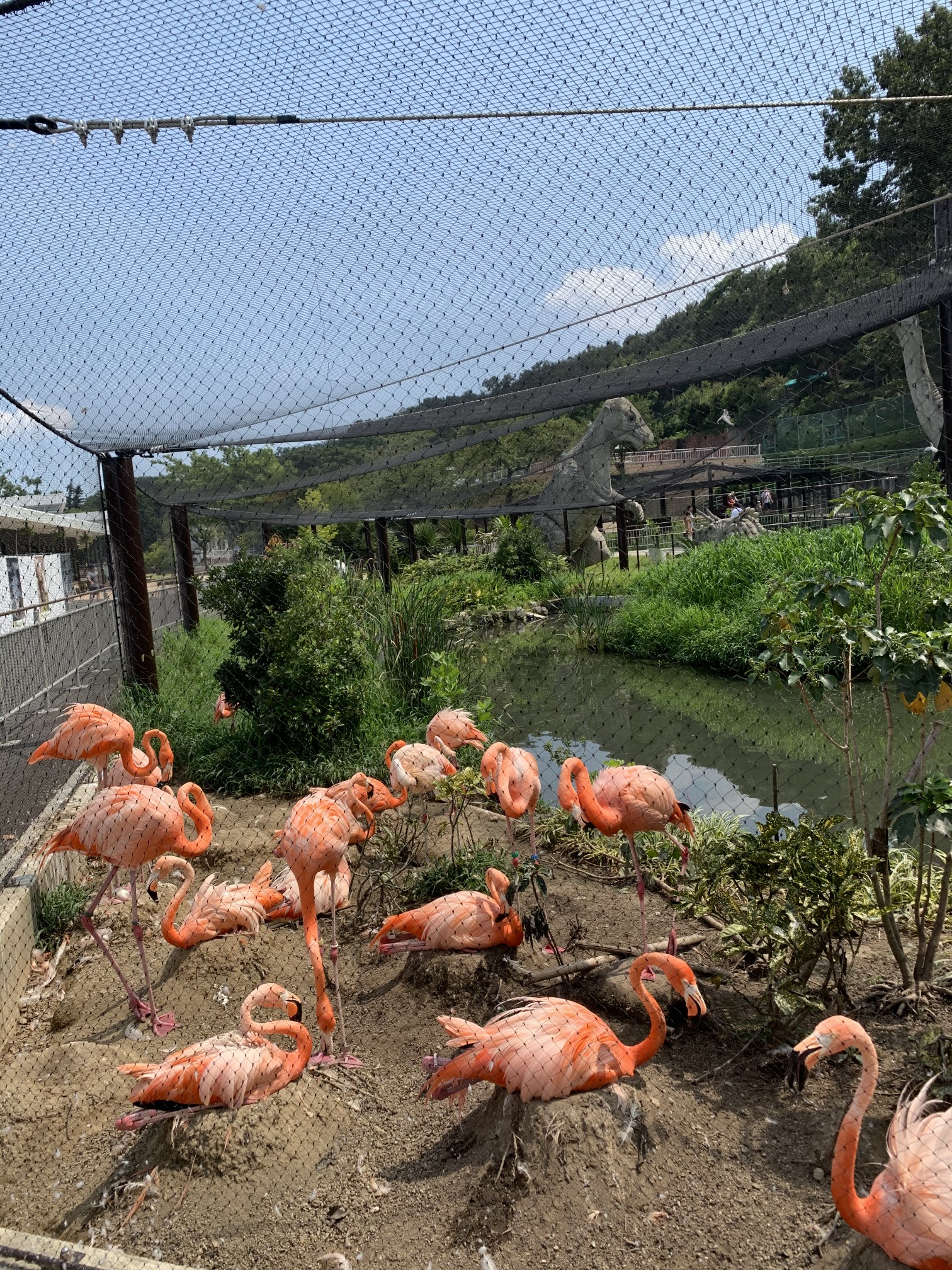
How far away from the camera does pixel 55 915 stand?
4.09 meters

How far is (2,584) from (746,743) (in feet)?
30.1

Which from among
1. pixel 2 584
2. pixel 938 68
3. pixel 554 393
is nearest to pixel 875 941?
pixel 554 393

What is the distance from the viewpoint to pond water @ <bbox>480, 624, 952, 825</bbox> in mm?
6281

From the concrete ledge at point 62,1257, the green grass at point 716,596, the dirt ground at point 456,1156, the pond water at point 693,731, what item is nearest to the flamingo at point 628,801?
the dirt ground at point 456,1156

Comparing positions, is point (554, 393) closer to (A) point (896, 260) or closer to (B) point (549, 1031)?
(A) point (896, 260)

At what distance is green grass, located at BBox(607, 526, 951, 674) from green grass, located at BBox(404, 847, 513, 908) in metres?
5.74

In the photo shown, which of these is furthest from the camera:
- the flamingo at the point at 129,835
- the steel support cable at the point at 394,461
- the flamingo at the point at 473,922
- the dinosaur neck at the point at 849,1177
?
the steel support cable at the point at 394,461

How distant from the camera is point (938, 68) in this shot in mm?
3117

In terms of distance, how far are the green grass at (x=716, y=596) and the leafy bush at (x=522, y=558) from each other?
5.11m

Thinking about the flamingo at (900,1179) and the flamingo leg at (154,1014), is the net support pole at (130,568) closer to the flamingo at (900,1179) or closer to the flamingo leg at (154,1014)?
the flamingo leg at (154,1014)

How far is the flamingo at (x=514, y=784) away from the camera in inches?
155

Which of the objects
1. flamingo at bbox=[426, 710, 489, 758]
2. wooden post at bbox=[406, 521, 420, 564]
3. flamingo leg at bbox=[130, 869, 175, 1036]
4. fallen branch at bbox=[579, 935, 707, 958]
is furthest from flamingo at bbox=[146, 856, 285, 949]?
wooden post at bbox=[406, 521, 420, 564]

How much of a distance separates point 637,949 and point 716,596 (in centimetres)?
949

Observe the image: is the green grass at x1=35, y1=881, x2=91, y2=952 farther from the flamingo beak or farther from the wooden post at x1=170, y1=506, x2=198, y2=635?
the wooden post at x1=170, y1=506, x2=198, y2=635
